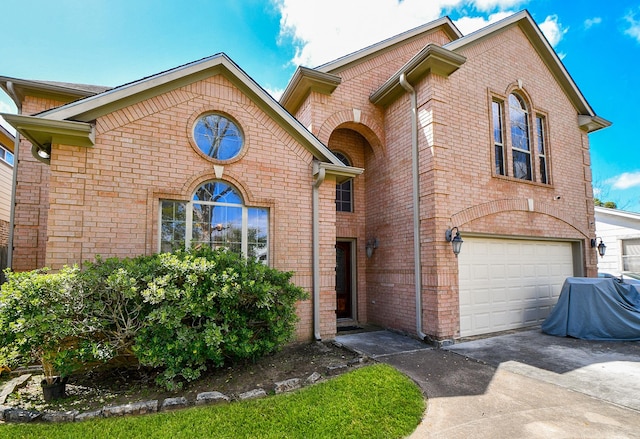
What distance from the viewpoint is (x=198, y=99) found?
624 cm

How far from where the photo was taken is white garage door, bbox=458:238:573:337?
25.0ft

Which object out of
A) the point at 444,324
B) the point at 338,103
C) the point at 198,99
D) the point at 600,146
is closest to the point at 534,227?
the point at 444,324

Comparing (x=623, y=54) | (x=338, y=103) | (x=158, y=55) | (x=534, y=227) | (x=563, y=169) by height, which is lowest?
(x=534, y=227)

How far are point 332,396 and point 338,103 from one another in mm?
7110

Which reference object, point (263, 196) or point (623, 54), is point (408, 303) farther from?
point (623, 54)

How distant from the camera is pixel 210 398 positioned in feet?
13.3

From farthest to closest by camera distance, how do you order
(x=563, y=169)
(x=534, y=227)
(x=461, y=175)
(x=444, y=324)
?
(x=563, y=169)
(x=534, y=227)
(x=461, y=175)
(x=444, y=324)

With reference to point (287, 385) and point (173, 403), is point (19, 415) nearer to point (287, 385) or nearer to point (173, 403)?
point (173, 403)

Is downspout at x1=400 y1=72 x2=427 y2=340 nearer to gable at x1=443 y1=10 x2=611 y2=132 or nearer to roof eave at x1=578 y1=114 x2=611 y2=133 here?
gable at x1=443 y1=10 x2=611 y2=132

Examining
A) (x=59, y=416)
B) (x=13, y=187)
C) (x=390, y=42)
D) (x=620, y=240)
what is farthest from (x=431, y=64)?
(x=620, y=240)

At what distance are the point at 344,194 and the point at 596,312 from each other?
6625 millimetres

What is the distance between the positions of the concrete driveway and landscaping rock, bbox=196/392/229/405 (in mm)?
2303

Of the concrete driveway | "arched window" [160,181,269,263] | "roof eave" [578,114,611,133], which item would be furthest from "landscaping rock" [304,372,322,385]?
"roof eave" [578,114,611,133]

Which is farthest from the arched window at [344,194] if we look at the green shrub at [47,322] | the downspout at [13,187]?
the downspout at [13,187]
